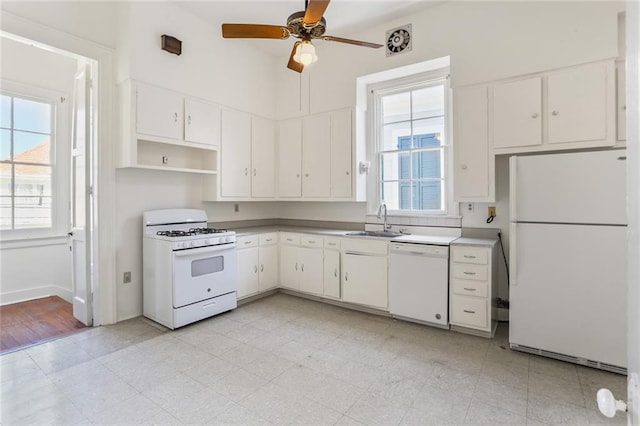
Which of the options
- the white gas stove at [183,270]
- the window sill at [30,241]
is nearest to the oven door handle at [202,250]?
the white gas stove at [183,270]

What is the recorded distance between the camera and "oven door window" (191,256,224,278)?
11.0 feet

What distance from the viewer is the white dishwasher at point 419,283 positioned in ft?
10.5

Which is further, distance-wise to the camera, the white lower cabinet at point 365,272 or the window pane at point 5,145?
the window pane at point 5,145

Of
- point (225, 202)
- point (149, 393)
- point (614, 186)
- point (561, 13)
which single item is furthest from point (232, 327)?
point (561, 13)

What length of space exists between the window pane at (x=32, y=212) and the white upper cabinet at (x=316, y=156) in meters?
3.60

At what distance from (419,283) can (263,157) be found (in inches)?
110

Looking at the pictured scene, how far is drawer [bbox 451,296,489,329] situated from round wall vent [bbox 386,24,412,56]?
288cm

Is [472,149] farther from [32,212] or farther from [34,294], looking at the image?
[34,294]

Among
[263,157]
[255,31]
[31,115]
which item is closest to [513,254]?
[255,31]

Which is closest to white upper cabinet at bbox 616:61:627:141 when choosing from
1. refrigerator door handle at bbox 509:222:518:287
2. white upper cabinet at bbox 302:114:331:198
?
refrigerator door handle at bbox 509:222:518:287

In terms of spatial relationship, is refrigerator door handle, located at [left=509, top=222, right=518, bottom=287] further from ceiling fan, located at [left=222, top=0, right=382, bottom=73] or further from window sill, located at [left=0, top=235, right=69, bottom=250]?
window sill, located at [left=0, top=235, right=69, bottom=250]

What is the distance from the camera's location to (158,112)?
3.42 meters

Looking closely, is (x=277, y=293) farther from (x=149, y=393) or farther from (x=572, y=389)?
(x=572, y=389)

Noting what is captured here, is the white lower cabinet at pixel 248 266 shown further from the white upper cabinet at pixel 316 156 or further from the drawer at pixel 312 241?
the white upper cabinet at pixel 316 156
